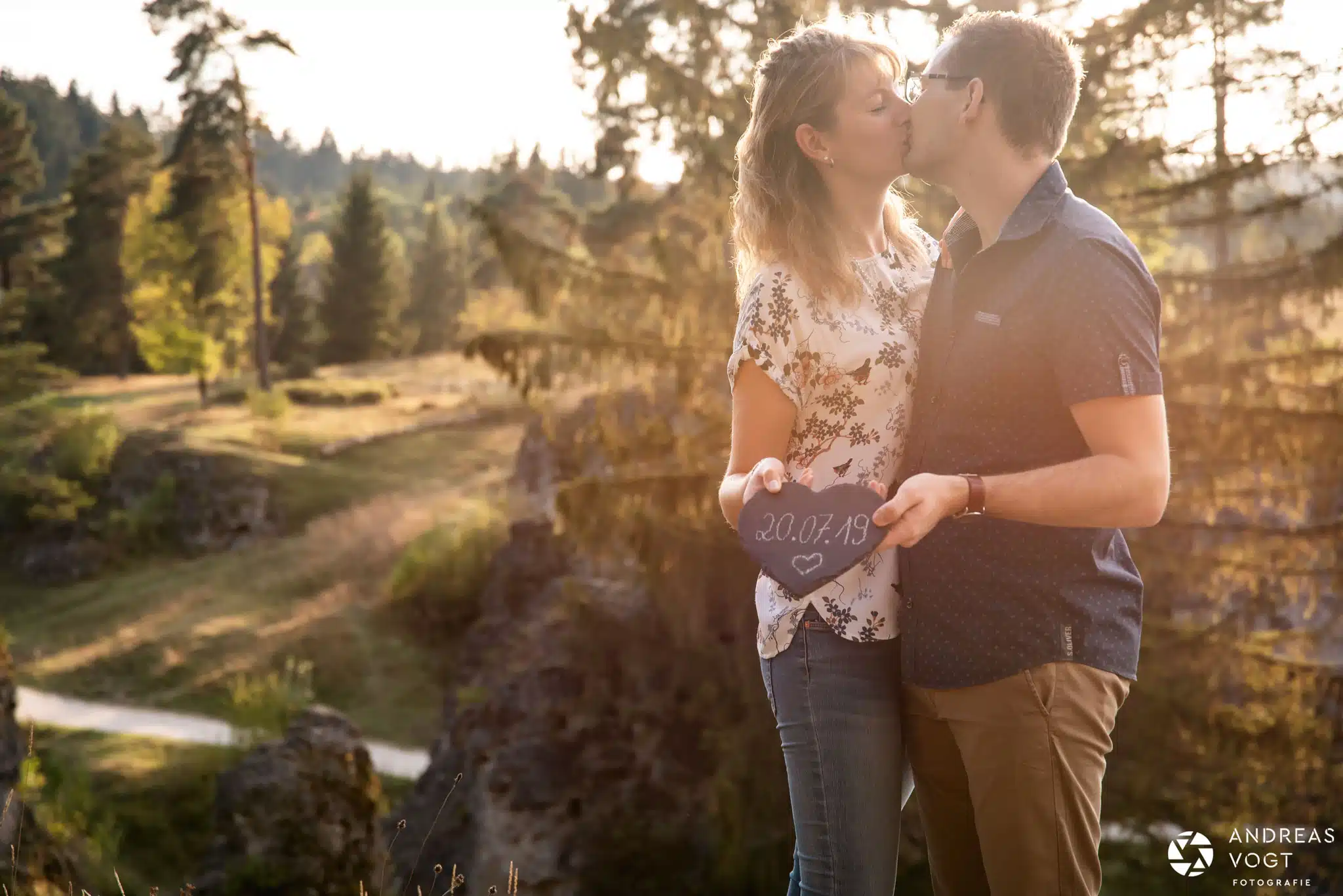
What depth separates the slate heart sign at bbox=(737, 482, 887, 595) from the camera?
1.90 m

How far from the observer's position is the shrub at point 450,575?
1970 centimetres

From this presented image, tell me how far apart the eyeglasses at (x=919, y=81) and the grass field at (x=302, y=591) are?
1033cm

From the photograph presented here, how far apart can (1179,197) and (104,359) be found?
1752 inches

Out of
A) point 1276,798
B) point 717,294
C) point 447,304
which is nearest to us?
point 1276,798

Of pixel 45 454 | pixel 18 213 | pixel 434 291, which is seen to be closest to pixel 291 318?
pixel 434 291

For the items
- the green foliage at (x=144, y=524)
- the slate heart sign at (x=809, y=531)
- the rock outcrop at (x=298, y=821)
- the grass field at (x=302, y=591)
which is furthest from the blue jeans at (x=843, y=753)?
the green foliage at (x=144, y=524)

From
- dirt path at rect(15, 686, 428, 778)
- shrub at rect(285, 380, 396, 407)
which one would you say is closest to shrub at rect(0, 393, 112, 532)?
shrub at rect(285, 380, 396, 407)

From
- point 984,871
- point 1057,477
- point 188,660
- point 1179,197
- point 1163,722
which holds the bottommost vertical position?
point 188,660

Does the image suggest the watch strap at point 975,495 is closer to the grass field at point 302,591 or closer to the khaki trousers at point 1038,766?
the khaki trousers at point 1038,766

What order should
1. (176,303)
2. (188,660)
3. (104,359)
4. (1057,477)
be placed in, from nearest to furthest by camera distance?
(1057,477)
(188,660)
(176,303)
(104,359)

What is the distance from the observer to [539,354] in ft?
30.8

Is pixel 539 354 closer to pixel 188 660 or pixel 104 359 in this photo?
pixel 188 660

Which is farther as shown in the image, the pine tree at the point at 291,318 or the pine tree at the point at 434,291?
the pine tree at the point at 434,291

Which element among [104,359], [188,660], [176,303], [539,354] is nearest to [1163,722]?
[539,354]
